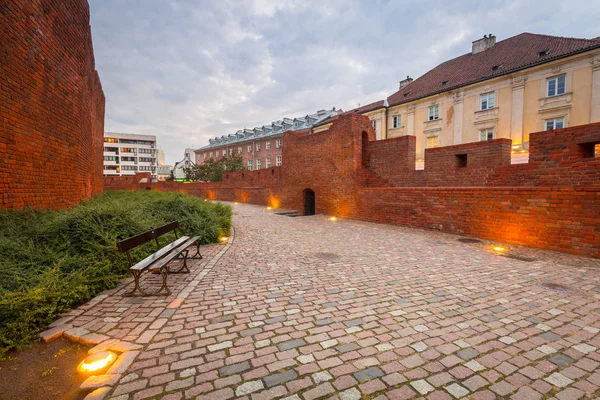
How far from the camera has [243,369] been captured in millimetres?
2348

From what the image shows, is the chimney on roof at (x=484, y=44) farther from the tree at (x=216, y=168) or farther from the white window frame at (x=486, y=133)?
the tree at (x=216, y=168)

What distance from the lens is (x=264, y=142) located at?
2184 inches

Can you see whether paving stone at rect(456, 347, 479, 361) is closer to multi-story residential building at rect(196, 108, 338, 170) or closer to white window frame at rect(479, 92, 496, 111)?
white window frame at rect(479, 92, 496, 111)

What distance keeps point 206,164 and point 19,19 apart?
1670 inches

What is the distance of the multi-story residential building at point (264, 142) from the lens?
49.9 meters

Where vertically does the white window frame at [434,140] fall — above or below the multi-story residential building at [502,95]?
below

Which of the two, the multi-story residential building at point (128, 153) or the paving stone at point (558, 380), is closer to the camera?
the paving stone at point (558, 380)

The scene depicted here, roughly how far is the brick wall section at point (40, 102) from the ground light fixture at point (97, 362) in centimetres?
376

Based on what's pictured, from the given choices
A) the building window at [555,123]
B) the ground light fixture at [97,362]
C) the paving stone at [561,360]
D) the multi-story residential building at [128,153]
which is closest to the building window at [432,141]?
the building window at [555,123]

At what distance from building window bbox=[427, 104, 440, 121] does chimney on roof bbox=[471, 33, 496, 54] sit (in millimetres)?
7007

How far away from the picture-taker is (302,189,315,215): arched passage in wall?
54.4 feet

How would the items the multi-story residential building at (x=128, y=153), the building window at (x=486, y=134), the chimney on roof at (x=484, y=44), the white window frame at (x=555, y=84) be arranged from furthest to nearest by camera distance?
the multi-story residential building at (x=128, y=153)
the chimney on roof at (x=484, y=44)
the building window at (x=486, y=134)
the white window frame at (x=555, y=84)

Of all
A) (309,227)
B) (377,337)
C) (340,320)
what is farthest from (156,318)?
(309,227)

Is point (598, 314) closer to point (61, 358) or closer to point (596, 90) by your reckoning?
point (61, 358)
